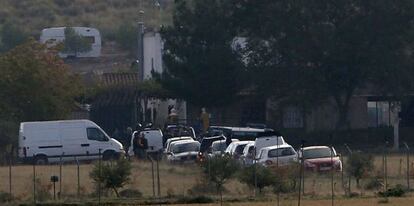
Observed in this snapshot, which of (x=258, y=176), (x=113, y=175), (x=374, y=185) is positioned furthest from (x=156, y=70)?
(x=258, y=176)

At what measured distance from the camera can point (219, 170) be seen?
48.5 meters

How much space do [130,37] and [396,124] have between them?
81927 millimetres

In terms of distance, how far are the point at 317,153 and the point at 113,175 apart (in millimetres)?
12064

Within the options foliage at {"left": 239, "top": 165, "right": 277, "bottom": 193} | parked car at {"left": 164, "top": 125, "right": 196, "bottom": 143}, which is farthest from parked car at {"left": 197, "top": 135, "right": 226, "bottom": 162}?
foliage at {"left": 239, "top": 165, "right": 277, "bottom": 193}

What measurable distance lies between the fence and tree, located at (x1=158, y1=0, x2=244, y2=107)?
24.1 metres

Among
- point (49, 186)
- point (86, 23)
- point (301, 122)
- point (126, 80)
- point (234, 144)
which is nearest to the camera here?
point (49, 186)

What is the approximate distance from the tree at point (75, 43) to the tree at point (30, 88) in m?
59.5

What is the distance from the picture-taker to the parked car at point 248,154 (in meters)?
56.1

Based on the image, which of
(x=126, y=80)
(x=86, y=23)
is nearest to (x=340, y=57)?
(x=126, y=80)

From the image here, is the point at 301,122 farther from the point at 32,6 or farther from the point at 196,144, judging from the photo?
the point at 32,6

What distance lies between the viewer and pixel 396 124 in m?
81.4

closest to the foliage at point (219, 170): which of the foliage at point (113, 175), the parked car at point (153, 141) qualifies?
the foliage at point (113, 175)

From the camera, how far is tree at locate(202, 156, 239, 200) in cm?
4841

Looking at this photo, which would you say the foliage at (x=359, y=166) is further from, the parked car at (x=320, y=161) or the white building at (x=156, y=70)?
the white building at (x=156, y=70)
